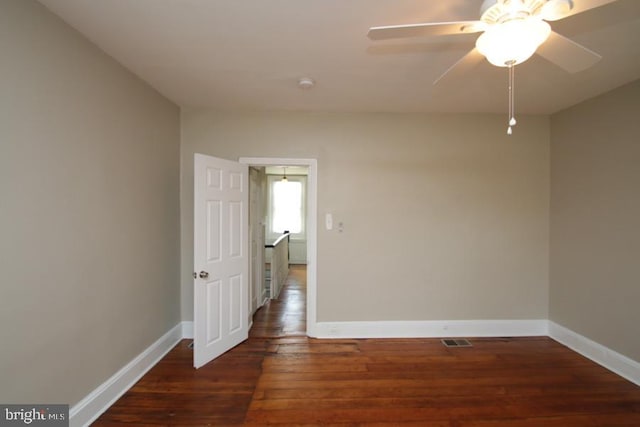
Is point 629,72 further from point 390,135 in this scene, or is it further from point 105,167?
point 105,167

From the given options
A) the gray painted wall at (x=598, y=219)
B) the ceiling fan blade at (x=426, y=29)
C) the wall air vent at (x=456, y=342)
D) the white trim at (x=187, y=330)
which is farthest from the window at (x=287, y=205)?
the ceiling fan blade at (x=426, y=29)

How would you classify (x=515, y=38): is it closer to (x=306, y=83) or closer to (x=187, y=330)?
(x=306, y=83)

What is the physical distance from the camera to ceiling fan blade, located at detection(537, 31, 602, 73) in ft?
4.03

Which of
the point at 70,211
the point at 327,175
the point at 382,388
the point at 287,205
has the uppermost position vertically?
the point at 327,175

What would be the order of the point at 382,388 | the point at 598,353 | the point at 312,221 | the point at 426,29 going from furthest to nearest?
the point at 312,221 → the point at 598,353 → the point at 382,388 → the point at 426,29

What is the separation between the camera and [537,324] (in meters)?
3.16

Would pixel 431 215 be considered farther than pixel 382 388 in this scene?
Yes

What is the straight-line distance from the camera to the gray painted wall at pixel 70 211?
1.37 meters

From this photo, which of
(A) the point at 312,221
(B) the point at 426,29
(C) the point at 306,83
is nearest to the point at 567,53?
(B) the point at 426,29

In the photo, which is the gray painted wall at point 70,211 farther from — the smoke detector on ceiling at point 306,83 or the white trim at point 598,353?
the white trim at point 598,353

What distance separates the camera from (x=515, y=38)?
3.61 ft

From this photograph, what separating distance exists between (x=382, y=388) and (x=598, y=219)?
8.71 ft

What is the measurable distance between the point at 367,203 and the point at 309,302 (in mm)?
1337

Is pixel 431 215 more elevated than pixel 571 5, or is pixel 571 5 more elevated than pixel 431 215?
pixel 571 5
